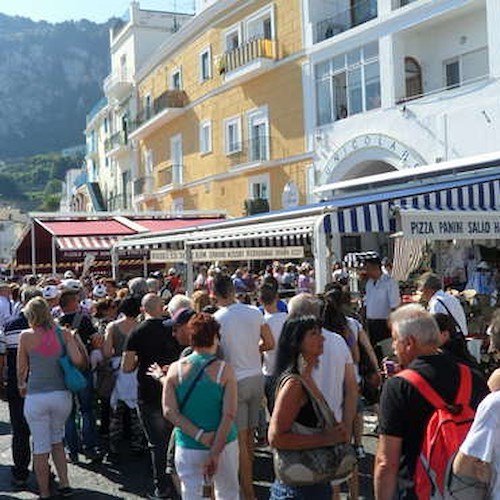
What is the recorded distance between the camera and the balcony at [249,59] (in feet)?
78.8

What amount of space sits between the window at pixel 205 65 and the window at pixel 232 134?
2.52 metres

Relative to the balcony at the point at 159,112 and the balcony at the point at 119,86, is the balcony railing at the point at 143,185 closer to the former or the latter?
the balcony at the point at 159,112

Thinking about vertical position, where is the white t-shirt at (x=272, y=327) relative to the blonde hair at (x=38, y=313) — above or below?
below

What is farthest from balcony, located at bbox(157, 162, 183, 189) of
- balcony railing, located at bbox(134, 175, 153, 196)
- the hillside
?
the hillside

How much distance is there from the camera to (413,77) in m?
19.9

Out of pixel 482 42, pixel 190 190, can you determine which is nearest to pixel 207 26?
pixel 190 190

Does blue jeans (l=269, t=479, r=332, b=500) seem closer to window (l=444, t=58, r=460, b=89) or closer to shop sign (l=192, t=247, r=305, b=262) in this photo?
shop sign (l=192, t=247, r=305, b=262)

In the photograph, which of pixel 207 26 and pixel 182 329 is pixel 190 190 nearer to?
pixel 207 26

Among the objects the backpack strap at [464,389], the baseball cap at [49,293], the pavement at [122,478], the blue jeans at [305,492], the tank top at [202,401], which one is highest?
the baseball cap at [49,293]

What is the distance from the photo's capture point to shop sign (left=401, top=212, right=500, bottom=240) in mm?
8320

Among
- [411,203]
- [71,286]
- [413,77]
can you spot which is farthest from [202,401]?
[413,77]

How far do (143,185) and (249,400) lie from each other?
3069 cm

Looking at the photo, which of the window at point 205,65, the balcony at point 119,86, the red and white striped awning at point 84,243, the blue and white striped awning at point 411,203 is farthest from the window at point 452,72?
the balcony at point 119,86

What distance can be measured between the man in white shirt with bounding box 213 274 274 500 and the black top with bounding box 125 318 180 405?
1.55ft
